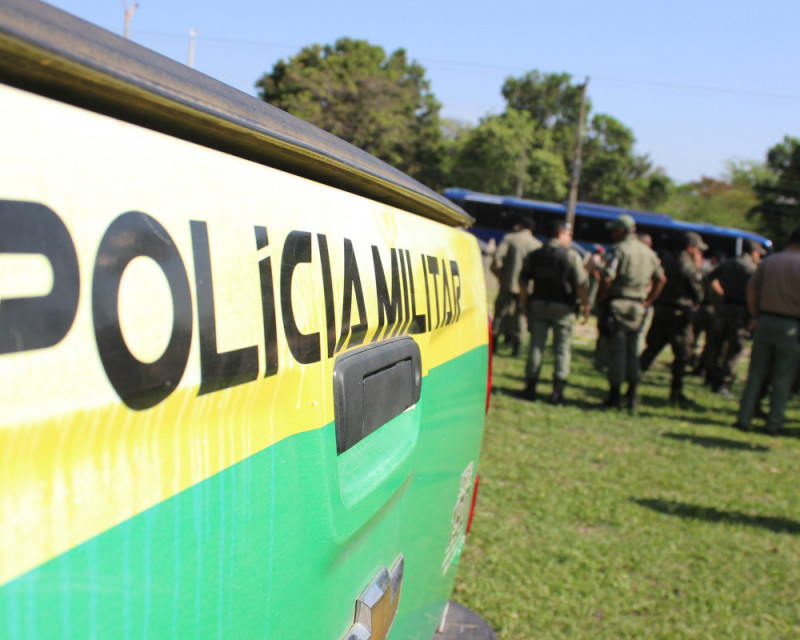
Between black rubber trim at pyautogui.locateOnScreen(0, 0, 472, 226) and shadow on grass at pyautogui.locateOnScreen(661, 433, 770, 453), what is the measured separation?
5.71 metres

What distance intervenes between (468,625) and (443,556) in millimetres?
808

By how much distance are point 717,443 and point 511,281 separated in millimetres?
3182

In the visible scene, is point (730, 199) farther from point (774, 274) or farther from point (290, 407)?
point (290, 407)

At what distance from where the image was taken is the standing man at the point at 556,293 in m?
6.43

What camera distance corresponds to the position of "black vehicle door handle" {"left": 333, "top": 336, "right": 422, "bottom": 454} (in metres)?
1.05

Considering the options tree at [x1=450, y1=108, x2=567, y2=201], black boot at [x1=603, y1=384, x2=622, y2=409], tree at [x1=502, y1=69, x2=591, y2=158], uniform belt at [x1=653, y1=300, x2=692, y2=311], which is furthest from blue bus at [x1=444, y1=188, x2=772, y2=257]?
tree at [x1=502, y1=69, x2=591, y2=158]

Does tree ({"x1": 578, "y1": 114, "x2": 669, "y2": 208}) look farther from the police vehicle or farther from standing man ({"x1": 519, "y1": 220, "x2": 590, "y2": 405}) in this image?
the police vehicle

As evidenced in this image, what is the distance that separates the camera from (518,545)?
377 centimetres

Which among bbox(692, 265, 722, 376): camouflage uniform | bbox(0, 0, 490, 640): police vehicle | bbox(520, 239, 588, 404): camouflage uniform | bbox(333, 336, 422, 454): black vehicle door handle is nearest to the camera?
bbox(0, 0, 490, 640): police vehicle

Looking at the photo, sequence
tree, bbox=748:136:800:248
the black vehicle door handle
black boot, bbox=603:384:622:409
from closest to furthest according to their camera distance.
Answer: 1. the black vehicle door handle
2. black boot, bbox=603:384:622:409
3. tree, bbox=748:136:800:248

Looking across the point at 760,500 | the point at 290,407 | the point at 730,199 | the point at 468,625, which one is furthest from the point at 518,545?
the point at 730,199

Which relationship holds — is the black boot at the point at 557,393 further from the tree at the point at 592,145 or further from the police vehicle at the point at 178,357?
the tree at the point at 592,145

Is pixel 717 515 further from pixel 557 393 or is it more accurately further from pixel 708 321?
pixel 708 321

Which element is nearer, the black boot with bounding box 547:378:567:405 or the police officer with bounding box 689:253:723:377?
the black boot with bounding box 547:378:567:405
